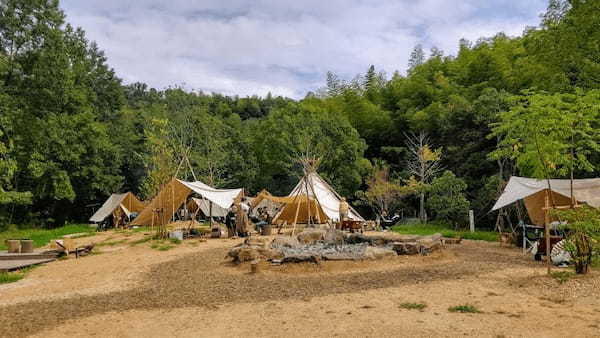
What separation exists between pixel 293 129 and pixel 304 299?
77.5 feet

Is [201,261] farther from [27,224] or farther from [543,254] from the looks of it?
[27,224]

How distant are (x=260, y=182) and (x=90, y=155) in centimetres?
1070

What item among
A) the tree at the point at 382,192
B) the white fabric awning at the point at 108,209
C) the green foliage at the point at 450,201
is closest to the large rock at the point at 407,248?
the green foliage at the point at 450,201

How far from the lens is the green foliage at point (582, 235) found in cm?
593

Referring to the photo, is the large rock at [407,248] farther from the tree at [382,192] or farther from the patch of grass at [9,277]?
the tree at [382,192]

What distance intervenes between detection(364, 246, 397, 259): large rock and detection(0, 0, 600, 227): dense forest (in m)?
7.67

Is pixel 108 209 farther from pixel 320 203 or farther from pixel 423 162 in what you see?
pixel 423 162

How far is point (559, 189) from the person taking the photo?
9.23 meters

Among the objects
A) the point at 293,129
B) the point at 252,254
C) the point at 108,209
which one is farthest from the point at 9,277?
the point at 293,129

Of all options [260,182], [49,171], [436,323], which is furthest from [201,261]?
[260,182]

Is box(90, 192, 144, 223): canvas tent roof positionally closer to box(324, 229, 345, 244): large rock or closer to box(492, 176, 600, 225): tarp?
box(324, 229, 345, 244): large rock

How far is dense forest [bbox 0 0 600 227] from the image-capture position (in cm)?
1772

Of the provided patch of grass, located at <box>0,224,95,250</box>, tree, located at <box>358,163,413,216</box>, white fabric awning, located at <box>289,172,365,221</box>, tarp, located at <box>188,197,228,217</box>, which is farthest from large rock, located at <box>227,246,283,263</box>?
tree, located at <box>358,163,413,216</box>

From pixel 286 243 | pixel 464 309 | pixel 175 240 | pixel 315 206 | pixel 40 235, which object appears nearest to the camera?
pixel 464 309
